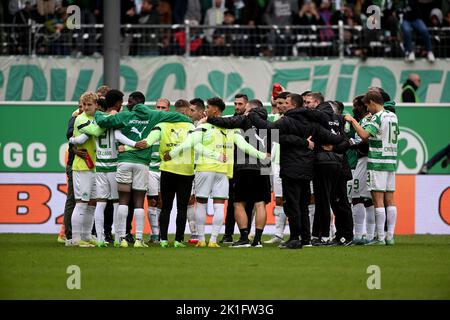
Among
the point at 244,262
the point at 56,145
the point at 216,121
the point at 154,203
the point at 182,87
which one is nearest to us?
the point at 244,262

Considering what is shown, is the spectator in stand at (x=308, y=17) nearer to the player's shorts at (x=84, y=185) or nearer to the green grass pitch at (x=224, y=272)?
the green grass pitch at (x=224, y=272)

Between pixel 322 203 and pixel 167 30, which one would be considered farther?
pixel 167 30

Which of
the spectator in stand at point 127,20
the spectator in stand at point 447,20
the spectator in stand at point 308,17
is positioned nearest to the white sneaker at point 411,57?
the spectator in stand at point 447,20

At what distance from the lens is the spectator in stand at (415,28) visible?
25344 millimetres

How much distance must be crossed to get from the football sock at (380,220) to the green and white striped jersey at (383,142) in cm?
67

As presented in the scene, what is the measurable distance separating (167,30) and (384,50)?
15.8 ft

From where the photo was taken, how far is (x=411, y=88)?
969 inches

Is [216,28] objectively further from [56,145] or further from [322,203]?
[322,203]

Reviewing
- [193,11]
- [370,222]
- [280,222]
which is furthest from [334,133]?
[193,11]

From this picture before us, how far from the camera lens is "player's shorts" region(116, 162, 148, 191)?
1711cm
